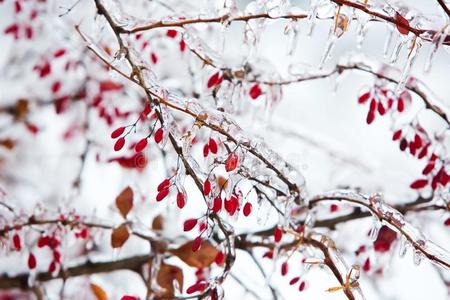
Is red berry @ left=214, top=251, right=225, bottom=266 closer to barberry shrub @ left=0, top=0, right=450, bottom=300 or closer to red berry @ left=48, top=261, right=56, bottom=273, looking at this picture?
barberry shrub @ left=0, top=0, right=450, bottom=300

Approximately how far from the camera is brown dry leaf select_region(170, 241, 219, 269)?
186 cm

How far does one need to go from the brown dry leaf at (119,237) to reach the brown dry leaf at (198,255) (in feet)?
0.53

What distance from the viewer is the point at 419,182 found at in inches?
75.7

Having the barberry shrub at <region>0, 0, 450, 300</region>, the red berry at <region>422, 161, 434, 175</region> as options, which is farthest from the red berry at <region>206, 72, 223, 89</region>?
the red berry at <region>422, 161, 434, 175</region>

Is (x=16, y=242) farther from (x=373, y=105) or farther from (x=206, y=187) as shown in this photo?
(x=373, y=105)

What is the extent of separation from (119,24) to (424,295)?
2.78 meters

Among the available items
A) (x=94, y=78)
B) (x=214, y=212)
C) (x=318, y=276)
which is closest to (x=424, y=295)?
(x=318, y=276)

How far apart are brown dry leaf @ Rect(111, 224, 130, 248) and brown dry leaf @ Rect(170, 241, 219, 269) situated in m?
0.16

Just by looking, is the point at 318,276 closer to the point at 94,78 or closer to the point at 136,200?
the point at 136,200

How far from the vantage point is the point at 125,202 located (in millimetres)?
1962

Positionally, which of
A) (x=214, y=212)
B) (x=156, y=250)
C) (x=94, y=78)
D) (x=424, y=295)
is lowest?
(x=214, y=212)

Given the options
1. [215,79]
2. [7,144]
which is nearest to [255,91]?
[215,79]

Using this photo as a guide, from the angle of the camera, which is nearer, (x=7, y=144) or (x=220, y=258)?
(x=220, y=258)

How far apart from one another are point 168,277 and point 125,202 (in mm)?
278
